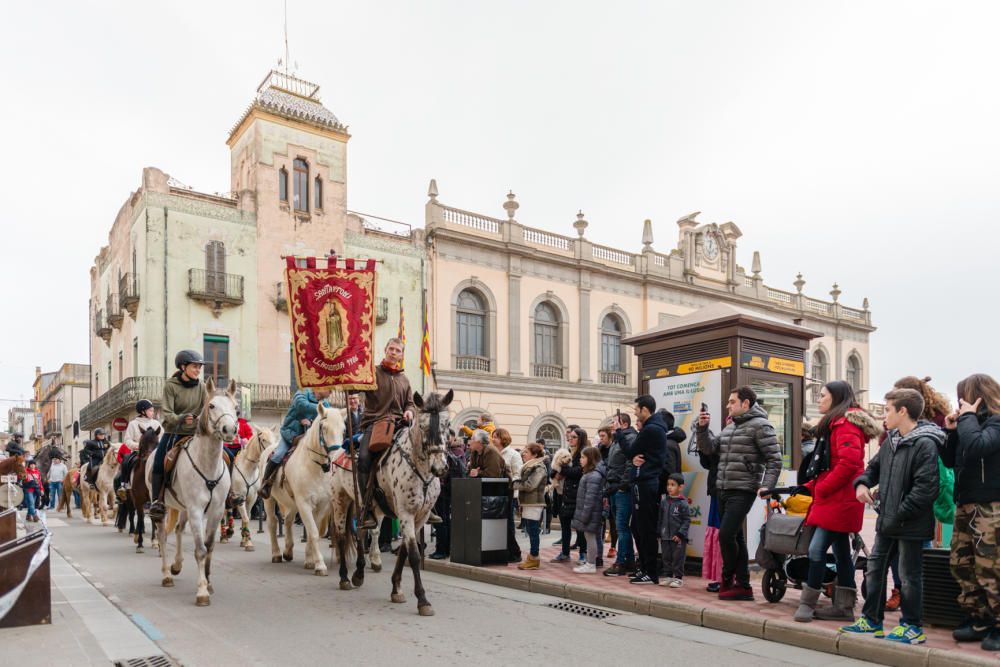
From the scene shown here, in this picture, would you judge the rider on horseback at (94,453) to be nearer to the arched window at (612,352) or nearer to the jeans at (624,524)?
the jeans at (624,524)

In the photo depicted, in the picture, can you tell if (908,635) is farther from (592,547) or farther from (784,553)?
(592,547)

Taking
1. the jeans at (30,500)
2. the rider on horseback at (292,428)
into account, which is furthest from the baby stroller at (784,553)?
the jeans at (30,500)

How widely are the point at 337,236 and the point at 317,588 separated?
21.0 metres

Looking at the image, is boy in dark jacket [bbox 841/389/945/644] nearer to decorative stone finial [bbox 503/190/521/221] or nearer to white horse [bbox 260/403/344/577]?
white horse [bbox 260/403/344/577]

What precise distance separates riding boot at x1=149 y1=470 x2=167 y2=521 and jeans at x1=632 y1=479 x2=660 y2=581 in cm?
564

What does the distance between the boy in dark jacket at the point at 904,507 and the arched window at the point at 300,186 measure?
24794mm

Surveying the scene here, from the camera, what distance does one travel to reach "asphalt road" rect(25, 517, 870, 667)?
5.78 m

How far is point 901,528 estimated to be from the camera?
583 cm

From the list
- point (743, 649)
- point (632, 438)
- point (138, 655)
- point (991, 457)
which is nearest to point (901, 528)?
point (991, 457)

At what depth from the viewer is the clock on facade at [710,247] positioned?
38.6 m

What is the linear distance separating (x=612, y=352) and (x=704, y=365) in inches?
988

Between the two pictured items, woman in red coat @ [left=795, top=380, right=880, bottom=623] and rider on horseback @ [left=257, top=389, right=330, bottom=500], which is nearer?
woman in red coat @ [left=795, top=380, right=880, bottom=623]

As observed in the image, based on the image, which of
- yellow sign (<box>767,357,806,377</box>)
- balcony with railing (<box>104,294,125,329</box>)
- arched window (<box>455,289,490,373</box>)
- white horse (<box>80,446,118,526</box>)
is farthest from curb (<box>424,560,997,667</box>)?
balcony with railing (<box>104,294,125,329</box>)

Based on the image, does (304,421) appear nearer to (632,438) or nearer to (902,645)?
(632,438)
